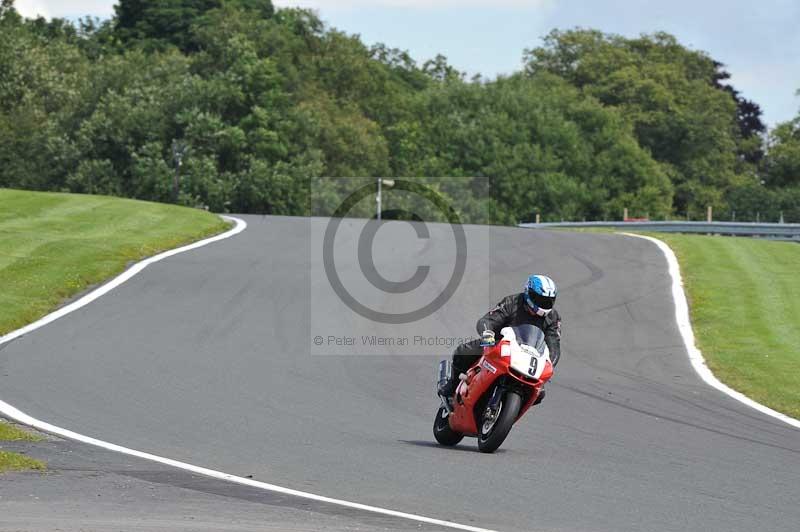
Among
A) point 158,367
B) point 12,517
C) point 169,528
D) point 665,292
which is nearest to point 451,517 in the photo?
point 169,528

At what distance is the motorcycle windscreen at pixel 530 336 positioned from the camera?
36.6 ft

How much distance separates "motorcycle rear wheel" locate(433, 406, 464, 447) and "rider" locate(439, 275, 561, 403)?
70 centimetres

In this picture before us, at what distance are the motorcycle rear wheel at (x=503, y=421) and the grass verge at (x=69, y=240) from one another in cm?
934

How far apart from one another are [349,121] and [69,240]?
59115 mm

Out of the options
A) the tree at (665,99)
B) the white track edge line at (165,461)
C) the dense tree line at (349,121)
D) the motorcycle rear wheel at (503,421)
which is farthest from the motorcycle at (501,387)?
the tree at (665,99)

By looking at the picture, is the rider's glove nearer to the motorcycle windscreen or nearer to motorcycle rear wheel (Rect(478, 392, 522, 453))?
the motorcycle windscreen

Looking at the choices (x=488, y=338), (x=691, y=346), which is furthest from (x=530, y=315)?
(x=691, y=346)

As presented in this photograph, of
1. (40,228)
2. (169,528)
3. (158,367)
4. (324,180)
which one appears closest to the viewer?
(169,528)

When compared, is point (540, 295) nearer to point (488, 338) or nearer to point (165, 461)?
point (488, 338)

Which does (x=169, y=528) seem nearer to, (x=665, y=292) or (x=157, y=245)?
(x=665, y=292)

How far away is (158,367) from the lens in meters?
15.5

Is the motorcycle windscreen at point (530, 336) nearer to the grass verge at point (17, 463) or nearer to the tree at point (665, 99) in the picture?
the grass verge at point (17, 463)

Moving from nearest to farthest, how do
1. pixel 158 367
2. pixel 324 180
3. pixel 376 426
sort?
pixel 376 426, pixel 158 367, pixel 324 180

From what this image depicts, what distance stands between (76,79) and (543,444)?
7722 centimetres
